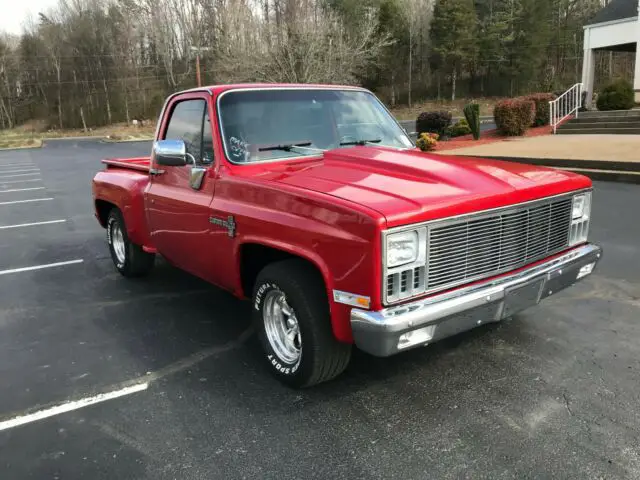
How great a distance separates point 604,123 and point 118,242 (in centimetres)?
1851

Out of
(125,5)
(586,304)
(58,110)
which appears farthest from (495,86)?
(586,304)

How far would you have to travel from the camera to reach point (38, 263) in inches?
271

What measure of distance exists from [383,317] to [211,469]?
1.15 m

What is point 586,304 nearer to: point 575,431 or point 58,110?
point 575,431

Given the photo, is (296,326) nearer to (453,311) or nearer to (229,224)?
(229,224)

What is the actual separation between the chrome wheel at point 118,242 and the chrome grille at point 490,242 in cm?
409

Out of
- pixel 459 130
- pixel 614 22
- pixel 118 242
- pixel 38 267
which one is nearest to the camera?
pixel 118 242

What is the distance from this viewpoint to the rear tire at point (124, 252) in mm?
5785

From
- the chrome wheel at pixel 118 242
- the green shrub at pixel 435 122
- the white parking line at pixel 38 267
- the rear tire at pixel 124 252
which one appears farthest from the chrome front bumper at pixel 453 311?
the green shrub at pixel 435 122

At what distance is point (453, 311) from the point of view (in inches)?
116

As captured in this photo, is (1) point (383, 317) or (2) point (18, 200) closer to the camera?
(1) point (383, 317)

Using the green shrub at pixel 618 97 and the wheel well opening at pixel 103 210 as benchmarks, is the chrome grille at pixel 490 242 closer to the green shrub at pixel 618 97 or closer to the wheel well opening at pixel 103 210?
the wheel well opening at pixel 103 210

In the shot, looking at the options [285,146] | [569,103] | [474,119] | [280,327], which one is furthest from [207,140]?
[569,103]

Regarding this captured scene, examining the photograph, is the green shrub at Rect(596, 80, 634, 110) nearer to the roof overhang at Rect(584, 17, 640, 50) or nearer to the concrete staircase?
the concrete staircase
